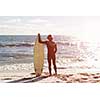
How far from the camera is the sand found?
3.63m

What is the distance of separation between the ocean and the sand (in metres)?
0.03

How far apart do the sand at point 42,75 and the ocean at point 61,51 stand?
3 cm

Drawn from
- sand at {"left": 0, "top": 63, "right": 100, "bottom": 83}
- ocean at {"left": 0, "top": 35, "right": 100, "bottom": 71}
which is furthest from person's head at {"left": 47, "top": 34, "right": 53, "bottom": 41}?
sand at {"left": 0, "top": 63, "right": 100, "bottom": 83}

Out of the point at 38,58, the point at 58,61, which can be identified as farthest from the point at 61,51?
the point at 38,58

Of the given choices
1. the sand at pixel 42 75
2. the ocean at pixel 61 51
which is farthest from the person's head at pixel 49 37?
the sand at pixel 42 75

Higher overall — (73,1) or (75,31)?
(73,1)

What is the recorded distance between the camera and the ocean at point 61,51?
3625 mm

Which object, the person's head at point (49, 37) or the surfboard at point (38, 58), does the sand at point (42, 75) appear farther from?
the person's head at point (49, 37)

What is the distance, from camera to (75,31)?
3.63 meters

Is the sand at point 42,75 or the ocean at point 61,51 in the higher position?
the ocean at point 61,51
